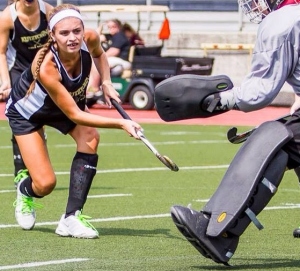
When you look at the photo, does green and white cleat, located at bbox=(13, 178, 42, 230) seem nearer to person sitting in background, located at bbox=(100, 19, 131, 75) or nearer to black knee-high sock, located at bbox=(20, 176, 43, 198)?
black knee-high sock, located at bbox=(20, 176, 43, 198)

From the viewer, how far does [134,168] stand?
12.7m

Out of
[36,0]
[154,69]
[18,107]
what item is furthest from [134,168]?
[154,69]

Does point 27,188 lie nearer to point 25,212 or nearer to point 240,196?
point 25,212

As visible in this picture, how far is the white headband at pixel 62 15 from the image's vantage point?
25.4 feet

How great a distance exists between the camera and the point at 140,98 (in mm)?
21359

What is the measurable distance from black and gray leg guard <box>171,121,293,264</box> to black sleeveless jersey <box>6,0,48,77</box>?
431cm

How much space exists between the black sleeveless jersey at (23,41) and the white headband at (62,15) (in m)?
2.50

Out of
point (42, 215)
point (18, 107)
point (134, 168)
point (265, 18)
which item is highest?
point (265, 18)

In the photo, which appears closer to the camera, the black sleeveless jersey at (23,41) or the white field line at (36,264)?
the white field line at (36,264)

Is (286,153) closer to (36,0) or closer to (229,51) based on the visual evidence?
(36,0)

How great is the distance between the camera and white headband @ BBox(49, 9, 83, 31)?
7746 millimetres

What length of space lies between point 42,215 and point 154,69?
40.0 ft

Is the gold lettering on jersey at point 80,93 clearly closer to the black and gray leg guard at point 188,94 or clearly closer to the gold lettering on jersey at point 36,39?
the black and gray leg guard at point 188,94

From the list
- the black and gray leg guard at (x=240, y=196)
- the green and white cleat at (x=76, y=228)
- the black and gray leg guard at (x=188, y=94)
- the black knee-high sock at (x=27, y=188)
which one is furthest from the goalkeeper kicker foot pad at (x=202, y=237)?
the black knee-high sock at (x=27, y=188)
